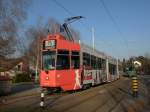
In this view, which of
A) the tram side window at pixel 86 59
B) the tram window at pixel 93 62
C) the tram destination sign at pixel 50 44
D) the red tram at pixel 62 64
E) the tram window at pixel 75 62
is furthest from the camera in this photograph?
the tram window at pixel 93 62

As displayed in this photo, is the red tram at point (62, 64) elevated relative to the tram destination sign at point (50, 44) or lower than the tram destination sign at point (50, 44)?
lower

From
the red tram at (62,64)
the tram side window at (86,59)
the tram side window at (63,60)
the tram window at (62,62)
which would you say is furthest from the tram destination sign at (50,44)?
the tram side window at (86,59)

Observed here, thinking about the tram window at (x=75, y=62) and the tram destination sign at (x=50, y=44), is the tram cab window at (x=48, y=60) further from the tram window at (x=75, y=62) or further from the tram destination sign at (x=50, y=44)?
the tram window at (x=75, y=62)

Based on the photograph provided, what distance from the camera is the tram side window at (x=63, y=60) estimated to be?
69.2ft

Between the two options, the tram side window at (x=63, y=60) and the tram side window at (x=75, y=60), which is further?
the tram side window at (x=75, y=60)

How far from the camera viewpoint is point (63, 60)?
70.0 feet

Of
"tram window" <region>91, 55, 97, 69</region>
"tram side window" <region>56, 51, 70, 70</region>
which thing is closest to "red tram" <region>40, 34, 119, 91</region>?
"tram side window" <region>56, 51, 70, 70</region>

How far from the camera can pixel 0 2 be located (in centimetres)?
3788

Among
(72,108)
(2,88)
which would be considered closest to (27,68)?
(2,88)

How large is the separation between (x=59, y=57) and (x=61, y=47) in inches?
27.5

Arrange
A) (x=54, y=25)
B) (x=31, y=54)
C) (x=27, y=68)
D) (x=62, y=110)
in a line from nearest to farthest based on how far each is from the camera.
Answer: (x=62, y=110), (x=54, y=25), (x=31, y=54), (x=27, y=68)

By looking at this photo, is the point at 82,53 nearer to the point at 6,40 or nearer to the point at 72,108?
the point at 72,108

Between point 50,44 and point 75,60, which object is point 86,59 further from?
point 50,44

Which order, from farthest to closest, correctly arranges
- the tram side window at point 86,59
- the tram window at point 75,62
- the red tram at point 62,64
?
the tram side window at point 86,59 → the tram window at point 75,62 → the red tram at point 62,64
